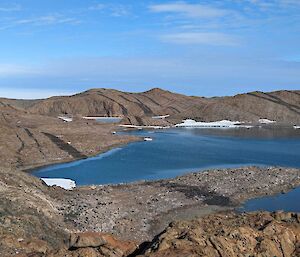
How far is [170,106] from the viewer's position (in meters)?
120

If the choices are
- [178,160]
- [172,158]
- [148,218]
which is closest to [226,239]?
[148,218]

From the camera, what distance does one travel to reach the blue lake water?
3356cm

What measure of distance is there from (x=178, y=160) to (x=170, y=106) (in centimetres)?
7809

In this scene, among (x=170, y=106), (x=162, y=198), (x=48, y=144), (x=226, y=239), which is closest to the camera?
(x=226, y=239)

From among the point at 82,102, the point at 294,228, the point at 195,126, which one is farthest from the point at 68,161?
the point at 82,102

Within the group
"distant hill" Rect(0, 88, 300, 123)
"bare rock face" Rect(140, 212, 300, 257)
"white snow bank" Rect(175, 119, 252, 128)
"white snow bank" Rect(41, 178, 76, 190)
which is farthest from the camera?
"distant hill" Rect(0, 88, 300, 123)

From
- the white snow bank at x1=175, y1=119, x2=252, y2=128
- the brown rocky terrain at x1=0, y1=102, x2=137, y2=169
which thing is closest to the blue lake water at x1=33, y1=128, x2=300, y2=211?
the brown rocky terrain at x1=0, y1=102, x2=137, y2=169

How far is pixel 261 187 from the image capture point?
28.4 metres

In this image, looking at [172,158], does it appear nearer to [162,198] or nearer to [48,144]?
[48,144]

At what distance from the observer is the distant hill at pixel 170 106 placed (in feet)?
321

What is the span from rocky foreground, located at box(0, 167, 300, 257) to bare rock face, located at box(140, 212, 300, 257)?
2 cm

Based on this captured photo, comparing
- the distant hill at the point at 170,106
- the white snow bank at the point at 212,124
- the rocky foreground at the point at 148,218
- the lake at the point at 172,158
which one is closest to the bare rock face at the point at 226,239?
the rocky foreground at the point at 148,218

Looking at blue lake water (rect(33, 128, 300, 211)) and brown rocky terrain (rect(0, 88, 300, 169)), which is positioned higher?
brown rocky terrain (rect(0, 88, 300, 169))

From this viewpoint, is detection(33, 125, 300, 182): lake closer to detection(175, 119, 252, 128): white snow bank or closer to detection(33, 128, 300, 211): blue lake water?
detection(33, 128, 300, 211): blue lake water
